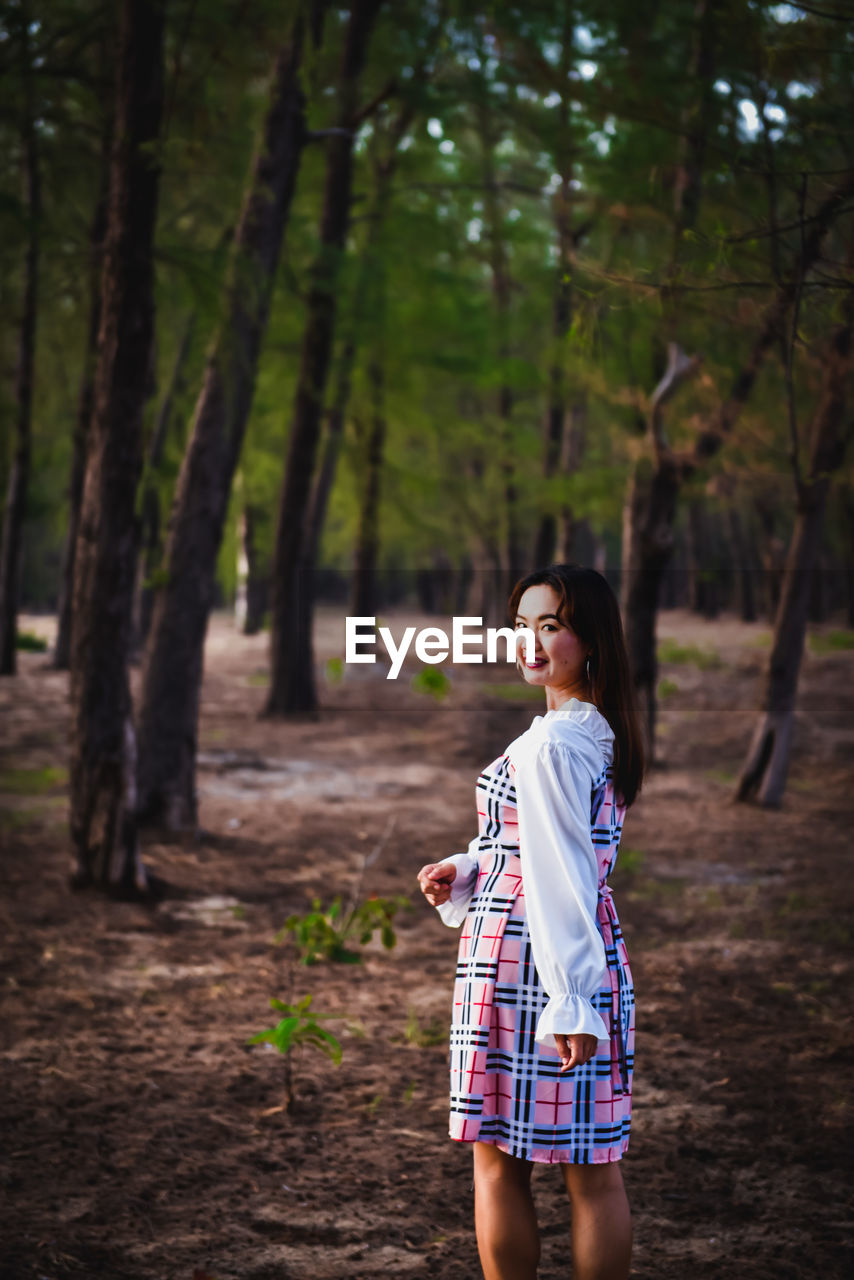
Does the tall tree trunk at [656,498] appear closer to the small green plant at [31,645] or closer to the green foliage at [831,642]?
the green foliage at [831,642]

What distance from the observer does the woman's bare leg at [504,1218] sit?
8.23 feet

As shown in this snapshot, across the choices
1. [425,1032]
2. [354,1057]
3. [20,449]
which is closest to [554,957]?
[354,1057]

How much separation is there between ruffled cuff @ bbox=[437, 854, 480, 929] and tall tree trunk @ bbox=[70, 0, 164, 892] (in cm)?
452

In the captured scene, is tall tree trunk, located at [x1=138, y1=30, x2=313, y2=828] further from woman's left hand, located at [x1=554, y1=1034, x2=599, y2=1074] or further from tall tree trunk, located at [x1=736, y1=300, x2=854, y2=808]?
woman's left hand, located at [x1=554, y1=1034, x2=599, y2=1074]

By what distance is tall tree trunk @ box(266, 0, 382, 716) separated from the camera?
44.3 ft

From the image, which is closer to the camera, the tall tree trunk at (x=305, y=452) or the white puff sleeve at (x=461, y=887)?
the white puff sleeve at (x=461, y=887)

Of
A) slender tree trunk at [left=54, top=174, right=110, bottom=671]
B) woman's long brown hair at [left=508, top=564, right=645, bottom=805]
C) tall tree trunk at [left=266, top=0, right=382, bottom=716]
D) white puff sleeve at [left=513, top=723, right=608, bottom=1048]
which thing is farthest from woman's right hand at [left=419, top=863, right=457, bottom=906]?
tall tree trunk at [left=266, top=0, right=382, bottom=716]

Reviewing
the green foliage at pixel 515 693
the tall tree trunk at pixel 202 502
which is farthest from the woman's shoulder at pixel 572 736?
the green foliage at pixel 515 693

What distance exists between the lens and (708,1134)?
4367mm

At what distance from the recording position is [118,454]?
271 inches

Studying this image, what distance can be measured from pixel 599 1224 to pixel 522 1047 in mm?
391

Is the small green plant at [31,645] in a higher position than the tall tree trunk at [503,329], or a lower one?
lower

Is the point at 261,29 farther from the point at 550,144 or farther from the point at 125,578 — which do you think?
the point at 125,578

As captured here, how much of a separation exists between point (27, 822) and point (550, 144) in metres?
7.71
